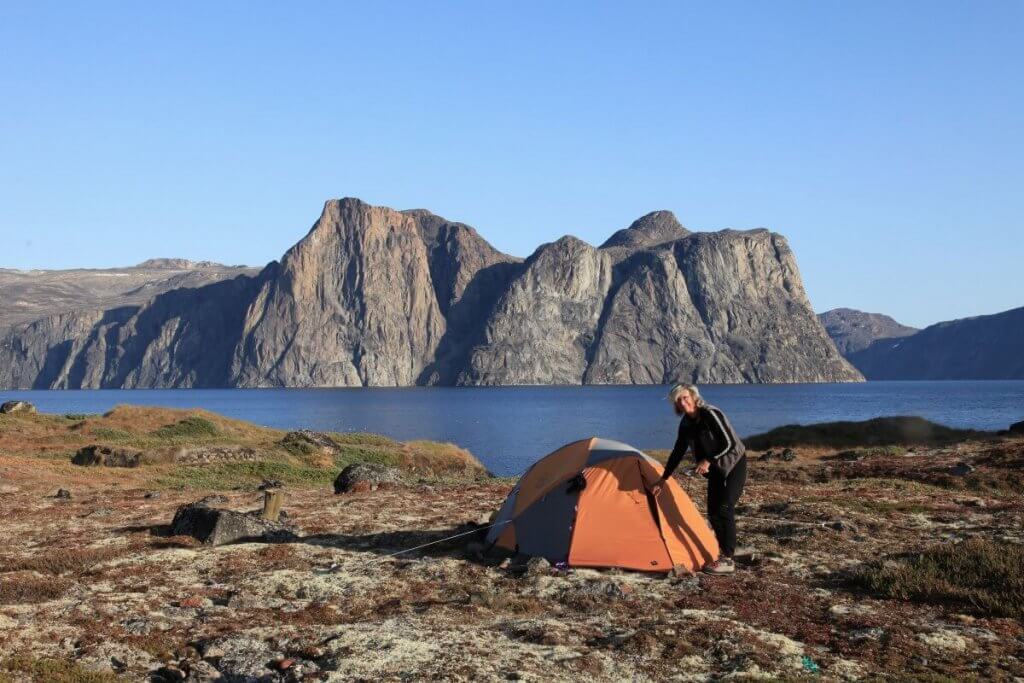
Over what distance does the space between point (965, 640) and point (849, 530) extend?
6627 millimetres

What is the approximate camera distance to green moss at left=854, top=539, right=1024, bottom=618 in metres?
11.9

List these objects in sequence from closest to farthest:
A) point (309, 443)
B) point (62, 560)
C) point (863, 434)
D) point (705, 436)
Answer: point (705, 436) < point (62, 560) < point (309, 443) < point (863, 434)

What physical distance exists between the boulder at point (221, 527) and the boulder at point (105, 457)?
18.3 metres

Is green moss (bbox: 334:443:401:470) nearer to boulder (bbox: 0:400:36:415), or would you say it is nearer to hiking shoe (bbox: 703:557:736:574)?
boulder (bbox: 0:400:36:415)

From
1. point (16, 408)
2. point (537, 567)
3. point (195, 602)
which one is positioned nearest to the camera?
point (195, 602)

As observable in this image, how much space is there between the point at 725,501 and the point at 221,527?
1004 centimetres

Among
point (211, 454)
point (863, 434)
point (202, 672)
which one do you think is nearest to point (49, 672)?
point (202, 672)

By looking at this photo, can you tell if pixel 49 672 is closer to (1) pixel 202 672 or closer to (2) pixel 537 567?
(1) pixel 202 672

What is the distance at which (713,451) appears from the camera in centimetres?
1412

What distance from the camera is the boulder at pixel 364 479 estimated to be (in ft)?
89.1

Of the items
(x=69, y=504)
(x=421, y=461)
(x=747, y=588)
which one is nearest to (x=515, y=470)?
(x=421, y=461)

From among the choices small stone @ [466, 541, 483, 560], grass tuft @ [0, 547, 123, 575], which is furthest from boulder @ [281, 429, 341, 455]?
small stone @ [466, 541, 483, 560]

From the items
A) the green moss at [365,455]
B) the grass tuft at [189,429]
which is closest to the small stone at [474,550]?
the green moss at [365,455]

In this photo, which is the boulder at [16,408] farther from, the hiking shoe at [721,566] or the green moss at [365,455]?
the hiking shoe at [721,566]
